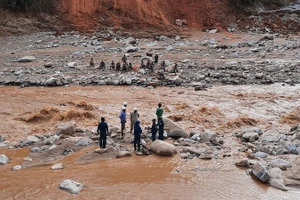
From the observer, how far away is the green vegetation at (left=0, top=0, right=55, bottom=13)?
3122cm

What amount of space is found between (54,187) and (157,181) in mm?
2298

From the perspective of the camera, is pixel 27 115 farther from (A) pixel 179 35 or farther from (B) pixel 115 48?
(A) pixel 179 35

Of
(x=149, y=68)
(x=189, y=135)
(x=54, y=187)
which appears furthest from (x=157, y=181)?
(x=149, y=68)

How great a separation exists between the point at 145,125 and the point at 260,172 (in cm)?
539

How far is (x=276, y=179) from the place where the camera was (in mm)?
8453

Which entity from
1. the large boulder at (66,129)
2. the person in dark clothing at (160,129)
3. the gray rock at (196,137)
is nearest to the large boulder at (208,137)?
the gray rock at (196,137)

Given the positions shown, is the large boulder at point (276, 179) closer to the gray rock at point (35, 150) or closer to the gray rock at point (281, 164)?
the gray rock at point (281, 164)

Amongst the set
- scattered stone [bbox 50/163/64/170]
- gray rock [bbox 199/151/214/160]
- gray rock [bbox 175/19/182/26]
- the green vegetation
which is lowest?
scattered stone [bbox 50/163/64/170]

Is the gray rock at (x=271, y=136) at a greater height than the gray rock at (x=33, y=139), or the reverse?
the gray rock at (x=271, y=136)

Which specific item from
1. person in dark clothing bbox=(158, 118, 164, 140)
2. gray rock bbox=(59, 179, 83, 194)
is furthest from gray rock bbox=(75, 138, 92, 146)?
gray rock bbox=(59, 179, 83, 194)

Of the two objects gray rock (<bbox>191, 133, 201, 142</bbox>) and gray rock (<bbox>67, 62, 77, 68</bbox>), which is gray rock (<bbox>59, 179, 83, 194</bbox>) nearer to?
gray rock (<bbox>191, 133, 201, 142</bbox>)

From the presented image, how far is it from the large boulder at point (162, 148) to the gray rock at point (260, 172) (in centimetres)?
227

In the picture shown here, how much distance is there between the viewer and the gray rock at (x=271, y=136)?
11133mm

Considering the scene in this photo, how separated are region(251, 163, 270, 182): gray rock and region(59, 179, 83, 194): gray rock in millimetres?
3917
